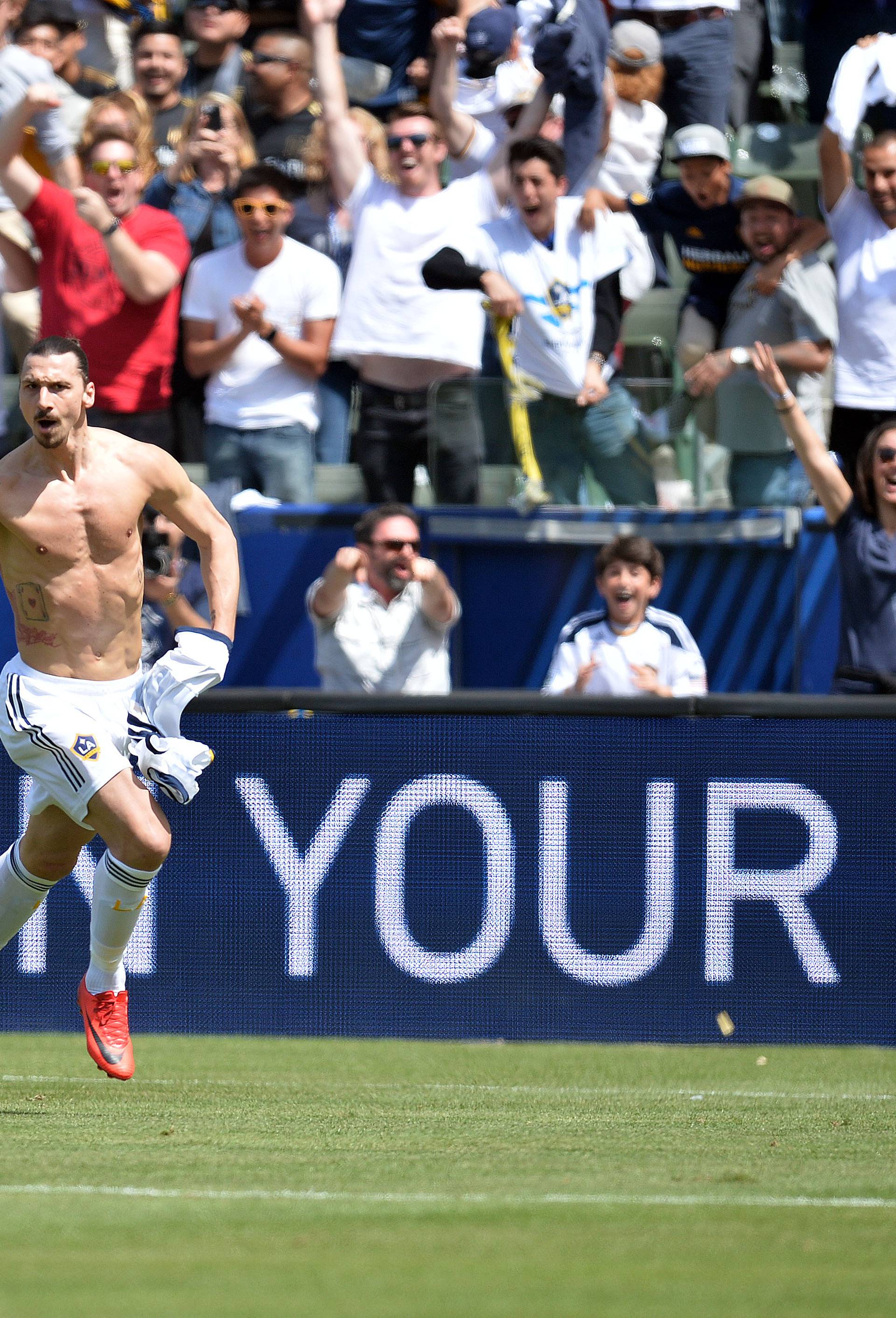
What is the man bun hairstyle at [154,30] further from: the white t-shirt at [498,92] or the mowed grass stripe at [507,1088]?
the mowed grass stripe at [507,1088]

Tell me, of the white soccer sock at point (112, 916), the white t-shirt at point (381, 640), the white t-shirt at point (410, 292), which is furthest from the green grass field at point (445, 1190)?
the white t-shirt at point (410, 292)

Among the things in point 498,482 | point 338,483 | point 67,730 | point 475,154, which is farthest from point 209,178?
point 67,730

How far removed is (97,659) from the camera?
662 centimetres

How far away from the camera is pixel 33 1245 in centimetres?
409

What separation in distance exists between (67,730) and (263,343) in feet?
14.1

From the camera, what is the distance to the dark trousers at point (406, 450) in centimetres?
995

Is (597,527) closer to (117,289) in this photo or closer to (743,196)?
(743,196)

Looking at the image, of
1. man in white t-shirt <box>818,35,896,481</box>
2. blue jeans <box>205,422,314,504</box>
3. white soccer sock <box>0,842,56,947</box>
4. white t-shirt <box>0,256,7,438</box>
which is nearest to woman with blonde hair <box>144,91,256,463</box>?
blue jeans <box>205,422,314,504</box>

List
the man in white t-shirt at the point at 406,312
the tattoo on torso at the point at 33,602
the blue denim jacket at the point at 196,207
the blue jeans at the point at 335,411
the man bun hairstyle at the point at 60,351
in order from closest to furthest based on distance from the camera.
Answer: the man bun hairstyle at the point at 60,351 < the tattoo on torso at the point at 33,602 < the man in white t-shirt at the point at 406,312 < the blue jeans at the point at 335,411 < the blue denim jacket at the point at 196,207

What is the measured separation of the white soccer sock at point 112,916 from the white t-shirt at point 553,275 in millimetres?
4197

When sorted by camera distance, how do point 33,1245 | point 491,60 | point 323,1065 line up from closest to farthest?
1. point 33,1245
2. point 323,1065
3. point 491,60

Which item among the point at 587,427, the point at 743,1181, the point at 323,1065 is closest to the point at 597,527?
the point at 587,427

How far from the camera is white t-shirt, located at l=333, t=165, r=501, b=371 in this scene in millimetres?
10211

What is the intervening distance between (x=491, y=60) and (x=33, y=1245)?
8.66m
